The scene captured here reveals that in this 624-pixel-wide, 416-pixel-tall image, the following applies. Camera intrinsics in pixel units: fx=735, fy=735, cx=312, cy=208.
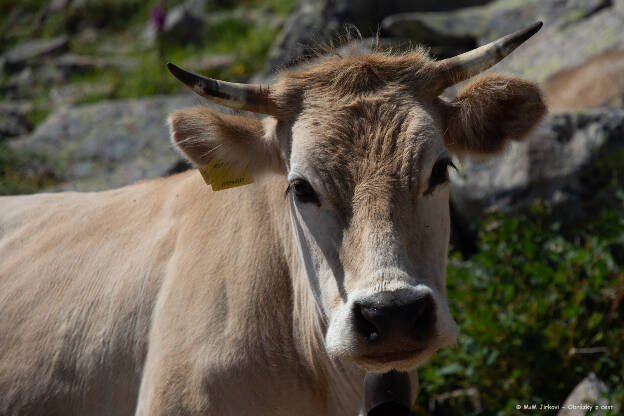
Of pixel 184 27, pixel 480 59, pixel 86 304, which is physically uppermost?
pixel 480 59

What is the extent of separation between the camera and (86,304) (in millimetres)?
4117

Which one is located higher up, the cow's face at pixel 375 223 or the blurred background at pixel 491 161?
the cow's face at pixel 375 223

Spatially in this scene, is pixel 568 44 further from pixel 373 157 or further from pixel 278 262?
pixel 373 157

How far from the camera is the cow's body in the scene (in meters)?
3.50

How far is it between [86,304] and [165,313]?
2.13 ft

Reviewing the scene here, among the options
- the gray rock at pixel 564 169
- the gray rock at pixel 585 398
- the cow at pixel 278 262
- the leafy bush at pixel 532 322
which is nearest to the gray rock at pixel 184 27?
the gray rock at pixel 564 169

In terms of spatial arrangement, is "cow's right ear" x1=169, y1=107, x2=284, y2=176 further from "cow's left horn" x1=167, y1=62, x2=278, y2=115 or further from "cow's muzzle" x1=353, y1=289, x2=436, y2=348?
"cow's muzzle" x1=353, y1=289, x2=436, y2=348

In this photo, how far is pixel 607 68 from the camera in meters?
7.38

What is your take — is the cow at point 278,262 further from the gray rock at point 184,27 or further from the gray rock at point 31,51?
the gray rock at point 31,51

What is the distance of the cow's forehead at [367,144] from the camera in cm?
308

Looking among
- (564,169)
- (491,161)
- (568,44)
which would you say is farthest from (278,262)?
(568,44)

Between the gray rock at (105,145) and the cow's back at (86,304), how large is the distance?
3270 millimetres

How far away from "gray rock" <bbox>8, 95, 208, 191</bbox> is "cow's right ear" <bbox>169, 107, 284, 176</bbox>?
4.21 metres

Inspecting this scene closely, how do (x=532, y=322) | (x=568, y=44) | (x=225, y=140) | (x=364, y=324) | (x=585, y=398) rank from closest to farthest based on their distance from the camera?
(x=364, y=324) → (x=225, y=140) → (x=585, y=398) → (x=532, y=322) → (x=568, y=44)
